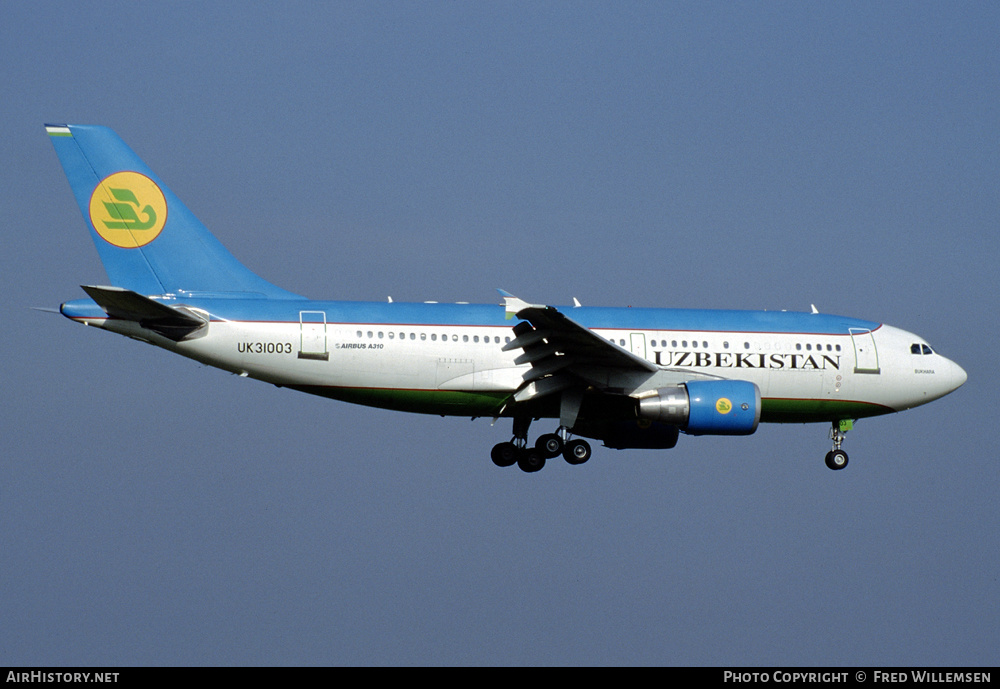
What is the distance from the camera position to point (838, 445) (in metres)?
34.7

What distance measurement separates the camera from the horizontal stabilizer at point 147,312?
94.2 ft

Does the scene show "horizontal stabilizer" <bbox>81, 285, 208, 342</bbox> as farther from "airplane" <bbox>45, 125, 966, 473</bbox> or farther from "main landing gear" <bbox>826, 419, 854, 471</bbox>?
"main landing gear" <bbox>826, 419, 854, 471</bbox>

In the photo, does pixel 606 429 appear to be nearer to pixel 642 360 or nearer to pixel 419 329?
pixel 642 360

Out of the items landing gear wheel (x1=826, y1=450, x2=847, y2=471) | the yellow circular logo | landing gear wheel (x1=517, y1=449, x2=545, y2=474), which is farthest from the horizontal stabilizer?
landing gear wheel (x1=826, y1=450, x2=847, y2=471)

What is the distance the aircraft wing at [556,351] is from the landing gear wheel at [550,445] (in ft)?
5.70

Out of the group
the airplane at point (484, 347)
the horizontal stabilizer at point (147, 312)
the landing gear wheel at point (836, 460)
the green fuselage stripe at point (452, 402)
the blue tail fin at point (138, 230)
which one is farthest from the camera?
the landing gear wheel at point (836, 460)

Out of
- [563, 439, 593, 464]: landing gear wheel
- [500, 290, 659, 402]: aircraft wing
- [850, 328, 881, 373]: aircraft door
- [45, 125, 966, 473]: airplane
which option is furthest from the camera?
[850, 328, 881, 373]: aircraft door

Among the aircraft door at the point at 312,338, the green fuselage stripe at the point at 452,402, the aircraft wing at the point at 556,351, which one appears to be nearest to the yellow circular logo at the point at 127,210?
the aircraft door at the point at 312,338

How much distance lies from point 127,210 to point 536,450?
12.1 metres

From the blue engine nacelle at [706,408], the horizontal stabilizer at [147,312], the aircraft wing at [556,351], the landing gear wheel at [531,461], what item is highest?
the horizontal stabilizer at [147,312]

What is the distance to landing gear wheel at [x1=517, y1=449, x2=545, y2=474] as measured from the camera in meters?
33.1

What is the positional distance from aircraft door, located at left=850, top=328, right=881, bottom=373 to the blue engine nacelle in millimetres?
4731

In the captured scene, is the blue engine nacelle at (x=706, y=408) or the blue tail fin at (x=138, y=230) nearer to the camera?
the blue engine nacelle at (x=706, y=408)

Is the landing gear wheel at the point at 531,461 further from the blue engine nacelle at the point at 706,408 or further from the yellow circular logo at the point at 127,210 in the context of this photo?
the yellow circular logo at the point at 127,210
